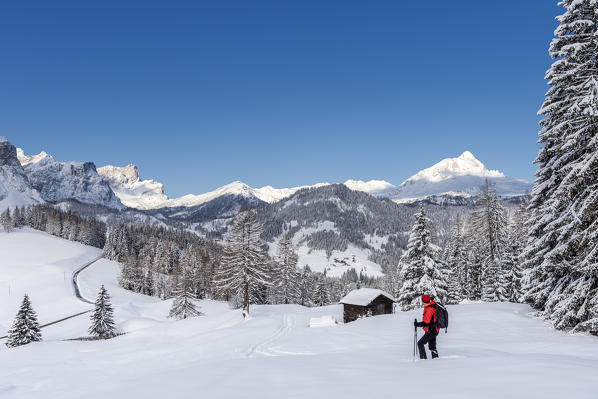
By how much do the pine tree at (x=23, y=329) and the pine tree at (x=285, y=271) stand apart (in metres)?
37.5

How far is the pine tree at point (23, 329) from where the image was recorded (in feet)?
115

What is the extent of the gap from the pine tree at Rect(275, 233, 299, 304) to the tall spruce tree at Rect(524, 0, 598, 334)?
49.1m

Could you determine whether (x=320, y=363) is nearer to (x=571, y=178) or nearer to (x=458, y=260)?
(x=571, y=178)

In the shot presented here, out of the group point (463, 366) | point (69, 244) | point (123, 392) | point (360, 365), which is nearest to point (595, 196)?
point (463, 366)

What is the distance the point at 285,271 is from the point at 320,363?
55.7m

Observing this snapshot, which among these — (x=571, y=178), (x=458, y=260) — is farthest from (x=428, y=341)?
(x=458, y=260)

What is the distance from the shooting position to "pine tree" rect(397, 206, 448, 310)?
3350cm

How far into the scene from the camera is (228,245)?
136ft

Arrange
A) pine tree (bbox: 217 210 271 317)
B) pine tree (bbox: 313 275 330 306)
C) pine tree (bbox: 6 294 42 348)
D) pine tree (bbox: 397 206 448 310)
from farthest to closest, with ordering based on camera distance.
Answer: pine tree (bbox: 313 275 330 306), pine tree (bbox: 217 210 271 317), pine tree (bbox: 6 294 42 348), pine tree (bbox: 397 206 448 310)

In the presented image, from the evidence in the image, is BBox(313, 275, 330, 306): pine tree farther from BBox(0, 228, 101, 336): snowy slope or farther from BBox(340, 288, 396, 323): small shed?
BBox(0, 228, 101, 336): snowy slope

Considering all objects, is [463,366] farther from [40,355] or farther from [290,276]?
[290,276]

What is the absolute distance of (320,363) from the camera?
10.4 m

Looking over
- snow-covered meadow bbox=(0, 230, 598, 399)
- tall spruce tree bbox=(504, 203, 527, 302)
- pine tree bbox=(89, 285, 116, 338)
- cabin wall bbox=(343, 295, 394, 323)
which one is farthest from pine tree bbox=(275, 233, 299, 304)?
tall spruce tree bbox=(504, 203, 527, 302)

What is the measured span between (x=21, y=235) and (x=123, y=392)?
15032cm
